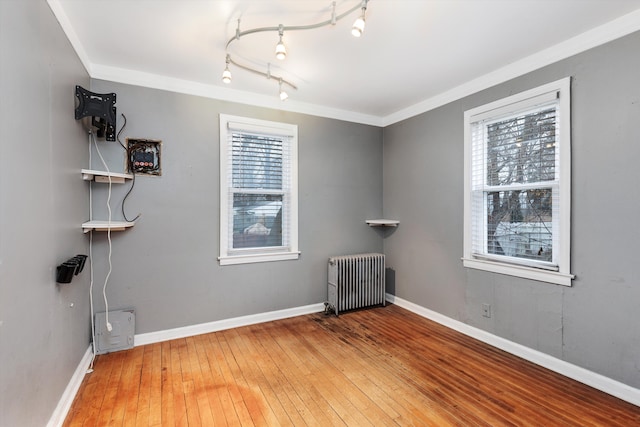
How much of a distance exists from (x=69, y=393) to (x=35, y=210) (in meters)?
1.33

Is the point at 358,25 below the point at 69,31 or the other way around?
below

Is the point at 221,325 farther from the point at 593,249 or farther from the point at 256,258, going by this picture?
the point at 593,249

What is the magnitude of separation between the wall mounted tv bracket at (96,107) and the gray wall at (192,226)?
0.91 feet

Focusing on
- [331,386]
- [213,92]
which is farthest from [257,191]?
[331,386]

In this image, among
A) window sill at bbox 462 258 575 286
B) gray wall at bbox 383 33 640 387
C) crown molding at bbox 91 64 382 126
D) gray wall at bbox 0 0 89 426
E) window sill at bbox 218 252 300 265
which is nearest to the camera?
gray wall at bbox 0 0 89 426

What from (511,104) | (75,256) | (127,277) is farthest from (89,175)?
(511,104)

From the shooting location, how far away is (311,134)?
12.7ft

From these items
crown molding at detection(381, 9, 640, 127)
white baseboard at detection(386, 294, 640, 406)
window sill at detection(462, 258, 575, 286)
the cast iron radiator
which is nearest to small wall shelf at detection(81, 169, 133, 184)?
the cast iron radiator

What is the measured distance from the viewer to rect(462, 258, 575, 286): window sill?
2447mm

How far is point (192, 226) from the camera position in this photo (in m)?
3.18

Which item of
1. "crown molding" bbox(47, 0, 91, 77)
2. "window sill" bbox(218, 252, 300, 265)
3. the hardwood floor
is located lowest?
the hardwood floor

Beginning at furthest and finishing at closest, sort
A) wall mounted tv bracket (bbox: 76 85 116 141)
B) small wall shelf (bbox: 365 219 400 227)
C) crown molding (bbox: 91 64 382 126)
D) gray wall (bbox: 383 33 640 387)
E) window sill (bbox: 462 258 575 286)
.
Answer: small wall shelf (bbox: 365 219 400 227)
crown molding (bbox: 91 64 382 126)
window sill (bbox: 462 258 575 286)
wall mounted tv bracket (bbox: 76 85 116 141)
gray wall (bbox: 383 33 640 387)

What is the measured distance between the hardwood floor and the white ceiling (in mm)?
2579

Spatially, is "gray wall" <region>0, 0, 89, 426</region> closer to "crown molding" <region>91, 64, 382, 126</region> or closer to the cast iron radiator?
"crown molding" <region>91, 64, 382, 126</region>
